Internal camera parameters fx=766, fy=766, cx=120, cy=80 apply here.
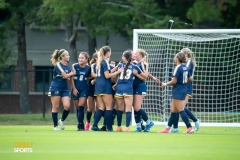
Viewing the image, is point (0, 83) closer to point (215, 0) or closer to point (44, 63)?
point (44, 63)

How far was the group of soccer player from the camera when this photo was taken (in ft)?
57.0

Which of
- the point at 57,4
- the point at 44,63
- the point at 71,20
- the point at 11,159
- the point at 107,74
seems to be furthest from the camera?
the point at 44,63

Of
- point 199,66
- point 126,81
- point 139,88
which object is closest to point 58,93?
point 126,81

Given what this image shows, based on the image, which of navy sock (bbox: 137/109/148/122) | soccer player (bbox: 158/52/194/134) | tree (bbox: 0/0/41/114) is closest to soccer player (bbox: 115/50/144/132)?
navy sock (bbox: 137/109/148/122)

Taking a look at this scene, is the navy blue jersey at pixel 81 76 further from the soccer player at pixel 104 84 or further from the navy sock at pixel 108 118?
the navy sock at pixel 108 118

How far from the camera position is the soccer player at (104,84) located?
17.7 m

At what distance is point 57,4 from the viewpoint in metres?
29.7

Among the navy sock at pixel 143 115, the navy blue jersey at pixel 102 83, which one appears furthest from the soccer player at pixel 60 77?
the navy sock at pixel 143 115

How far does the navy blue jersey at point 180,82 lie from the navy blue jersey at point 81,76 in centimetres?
232

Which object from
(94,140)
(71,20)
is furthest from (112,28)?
(94,140)

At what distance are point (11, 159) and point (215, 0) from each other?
20644 millimetres

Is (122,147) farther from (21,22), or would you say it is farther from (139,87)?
(21,22)

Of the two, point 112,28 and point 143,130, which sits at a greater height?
point 112,28

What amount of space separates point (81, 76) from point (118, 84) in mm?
1105
